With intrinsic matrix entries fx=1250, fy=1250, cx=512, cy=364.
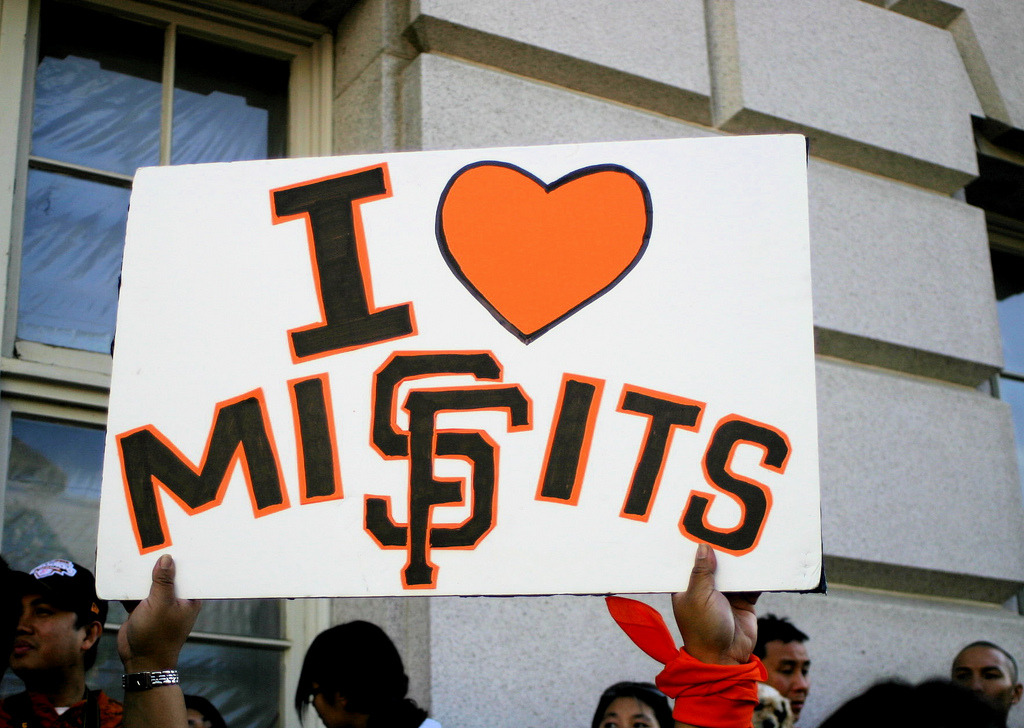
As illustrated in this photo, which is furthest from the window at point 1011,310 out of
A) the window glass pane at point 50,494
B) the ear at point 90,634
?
the ear at point 90,634

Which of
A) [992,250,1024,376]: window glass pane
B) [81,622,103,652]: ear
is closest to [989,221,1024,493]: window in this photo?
[992,250,1024,376]: window glass pane

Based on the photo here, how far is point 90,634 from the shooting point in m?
2.91

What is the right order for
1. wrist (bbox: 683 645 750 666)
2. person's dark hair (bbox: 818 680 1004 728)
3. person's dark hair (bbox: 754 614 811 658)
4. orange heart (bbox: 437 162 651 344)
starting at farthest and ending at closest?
person's dark hair (bbox: 754 614 811 658), orange heart (bbox: 437 162 651 344), wrist (bbox: 683 645 750 666), person's dark hair (bbox: 818 680 1004 728)

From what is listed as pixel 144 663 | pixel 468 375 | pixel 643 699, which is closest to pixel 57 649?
pixel 144 663

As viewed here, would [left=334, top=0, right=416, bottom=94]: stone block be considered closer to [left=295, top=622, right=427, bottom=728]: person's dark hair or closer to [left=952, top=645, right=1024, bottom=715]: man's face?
[left=295, top=622, right=427, bottom=728]: person's dark hair

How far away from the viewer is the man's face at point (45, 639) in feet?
9.21

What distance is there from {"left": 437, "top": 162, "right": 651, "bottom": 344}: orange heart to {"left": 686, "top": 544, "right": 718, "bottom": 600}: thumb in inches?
18.6

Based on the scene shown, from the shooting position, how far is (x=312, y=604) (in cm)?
361

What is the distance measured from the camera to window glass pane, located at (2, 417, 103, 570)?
3.30 meters

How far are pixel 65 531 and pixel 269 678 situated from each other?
0.69m

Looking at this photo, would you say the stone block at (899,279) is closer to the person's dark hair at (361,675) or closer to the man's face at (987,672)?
the man's face at (987,672)

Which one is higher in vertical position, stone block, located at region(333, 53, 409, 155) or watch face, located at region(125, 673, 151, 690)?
stone block, located at region(333, 53, 409, 155)

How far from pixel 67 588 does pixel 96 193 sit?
1331 millimetres

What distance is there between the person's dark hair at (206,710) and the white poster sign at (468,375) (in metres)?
1.16
